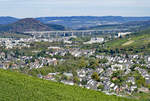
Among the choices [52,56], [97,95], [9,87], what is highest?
[9,87]

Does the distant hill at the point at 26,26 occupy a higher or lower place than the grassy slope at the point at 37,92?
lower

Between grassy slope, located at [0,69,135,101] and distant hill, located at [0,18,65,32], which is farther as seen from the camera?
distant hill, located at [0,18,65,32]

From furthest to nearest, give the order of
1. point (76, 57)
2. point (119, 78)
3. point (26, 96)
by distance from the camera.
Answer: point (76, 57) → point (119, 78) → point (26, 96)

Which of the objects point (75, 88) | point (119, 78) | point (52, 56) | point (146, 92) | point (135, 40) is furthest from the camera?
point (135, 40)

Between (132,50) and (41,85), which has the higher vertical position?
(41,85)

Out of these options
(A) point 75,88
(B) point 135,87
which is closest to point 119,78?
(B) point 135,87

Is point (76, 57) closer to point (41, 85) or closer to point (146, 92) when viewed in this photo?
point (146, 92)

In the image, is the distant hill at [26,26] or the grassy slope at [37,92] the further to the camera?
the distant hill at [26,26]

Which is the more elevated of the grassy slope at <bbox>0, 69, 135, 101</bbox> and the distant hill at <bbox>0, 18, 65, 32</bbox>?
the grassy slope at <bbox>0, 69, 135, 101</bbox>
